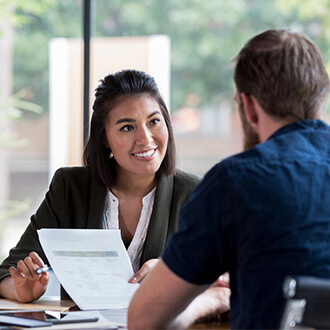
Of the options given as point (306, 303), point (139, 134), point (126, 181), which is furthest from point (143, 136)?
point (306, 303)

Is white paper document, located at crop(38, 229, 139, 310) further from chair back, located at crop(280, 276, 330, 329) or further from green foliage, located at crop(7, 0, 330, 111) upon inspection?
green foliage, located at crop(7, 0, 330, 111)

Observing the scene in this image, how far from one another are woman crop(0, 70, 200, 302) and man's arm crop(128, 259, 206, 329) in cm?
79

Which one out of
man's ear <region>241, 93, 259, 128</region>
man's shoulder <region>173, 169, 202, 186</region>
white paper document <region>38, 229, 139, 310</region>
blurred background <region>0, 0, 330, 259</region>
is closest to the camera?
man's ear <region>241, 93, 259, 128</region>

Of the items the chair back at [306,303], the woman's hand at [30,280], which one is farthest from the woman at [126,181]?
the chair back at [306,303]

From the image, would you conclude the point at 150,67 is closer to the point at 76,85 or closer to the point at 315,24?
the point at 76,85

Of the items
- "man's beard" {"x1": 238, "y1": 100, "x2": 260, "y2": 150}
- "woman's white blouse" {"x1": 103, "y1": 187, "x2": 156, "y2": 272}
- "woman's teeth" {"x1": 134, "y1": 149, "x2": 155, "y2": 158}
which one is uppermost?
"man's beard" {"x1": 238, "y1": 100, "x2": 260, "y2": 150}

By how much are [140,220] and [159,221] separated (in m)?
0.09

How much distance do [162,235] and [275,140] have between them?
0.95m

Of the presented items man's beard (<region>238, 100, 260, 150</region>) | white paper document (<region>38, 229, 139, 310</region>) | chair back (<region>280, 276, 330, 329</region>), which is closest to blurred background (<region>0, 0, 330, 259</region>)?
white paper document (<region>38, 229, 139, 310</region>)

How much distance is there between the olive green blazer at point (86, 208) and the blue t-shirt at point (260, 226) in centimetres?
90

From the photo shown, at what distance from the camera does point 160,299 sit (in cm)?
130

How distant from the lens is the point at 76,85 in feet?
15.8

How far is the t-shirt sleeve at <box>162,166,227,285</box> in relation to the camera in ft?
4.01

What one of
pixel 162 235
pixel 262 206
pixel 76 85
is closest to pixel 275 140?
pixel 262 206
